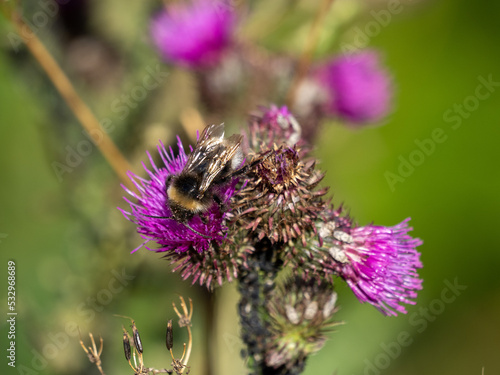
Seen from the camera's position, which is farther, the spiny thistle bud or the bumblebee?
the spiny thistle bud

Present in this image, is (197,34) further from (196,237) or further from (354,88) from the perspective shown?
(196,237)

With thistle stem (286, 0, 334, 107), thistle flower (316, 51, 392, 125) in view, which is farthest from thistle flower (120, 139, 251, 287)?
thistle flower (316, 51, 392, 125)

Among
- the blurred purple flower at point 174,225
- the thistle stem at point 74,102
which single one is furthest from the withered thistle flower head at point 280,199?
the thistle stem at point 74,102

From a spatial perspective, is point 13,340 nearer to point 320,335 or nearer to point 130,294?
point 130,294

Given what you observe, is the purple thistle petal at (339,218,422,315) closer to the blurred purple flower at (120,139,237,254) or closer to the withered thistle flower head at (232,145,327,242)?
the withered thistle flower head at (232,145,327,242)

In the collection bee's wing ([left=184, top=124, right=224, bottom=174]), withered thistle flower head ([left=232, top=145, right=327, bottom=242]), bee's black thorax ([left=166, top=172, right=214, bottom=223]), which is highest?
bee's wing ([left=184, top=124, right=224, bottom=174])
